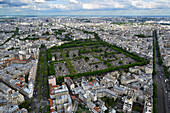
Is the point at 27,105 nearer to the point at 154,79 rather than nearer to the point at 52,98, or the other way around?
the point at 52,98

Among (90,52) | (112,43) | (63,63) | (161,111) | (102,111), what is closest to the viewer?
(102,111)

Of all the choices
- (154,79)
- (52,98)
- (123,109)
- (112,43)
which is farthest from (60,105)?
(112,43)

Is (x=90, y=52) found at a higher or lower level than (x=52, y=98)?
higher

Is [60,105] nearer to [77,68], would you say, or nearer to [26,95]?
[26,95]

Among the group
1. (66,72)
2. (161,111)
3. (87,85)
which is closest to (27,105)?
(87,85)

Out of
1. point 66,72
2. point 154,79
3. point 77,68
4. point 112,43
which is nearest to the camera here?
point 154,79

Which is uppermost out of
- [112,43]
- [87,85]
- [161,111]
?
[112,43]

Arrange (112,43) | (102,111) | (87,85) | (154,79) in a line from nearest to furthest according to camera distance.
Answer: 1. (102,111)
2. (87,85)
3. (154,79)
4. (112,43)

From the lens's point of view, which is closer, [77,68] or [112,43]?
[77,68]

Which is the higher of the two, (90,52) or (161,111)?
(90,52)
